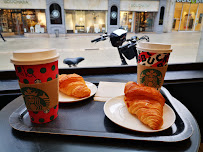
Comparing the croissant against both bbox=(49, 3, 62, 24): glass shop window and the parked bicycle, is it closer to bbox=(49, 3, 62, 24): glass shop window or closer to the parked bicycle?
the parked bicycle

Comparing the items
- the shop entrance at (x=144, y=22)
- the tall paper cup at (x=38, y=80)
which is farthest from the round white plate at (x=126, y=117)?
the shop entrance at (x=144, y=22)

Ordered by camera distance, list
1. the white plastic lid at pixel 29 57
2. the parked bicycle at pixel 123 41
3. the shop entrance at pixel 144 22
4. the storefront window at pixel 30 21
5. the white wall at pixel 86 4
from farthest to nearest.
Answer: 1. the shop entrance at pixel 144 22
2. the white wall at pixel 86 4
3. the storefront window at pixel 30 21
4. the parked bicycle at pixel 123 41
5. the white plastic lid at pixel 29 57

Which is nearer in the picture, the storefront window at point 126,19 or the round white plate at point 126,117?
the round white plate at point 126,117

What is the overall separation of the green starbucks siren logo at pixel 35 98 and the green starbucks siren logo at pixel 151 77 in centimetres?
53

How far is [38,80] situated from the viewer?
0.61 m

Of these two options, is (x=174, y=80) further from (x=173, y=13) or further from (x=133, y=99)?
(x=173, y=13)

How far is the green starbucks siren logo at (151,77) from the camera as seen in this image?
0.86 m

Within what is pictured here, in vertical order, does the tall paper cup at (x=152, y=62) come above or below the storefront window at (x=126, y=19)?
below

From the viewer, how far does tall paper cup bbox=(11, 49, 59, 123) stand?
57 cm

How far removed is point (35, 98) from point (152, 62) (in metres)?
0.61

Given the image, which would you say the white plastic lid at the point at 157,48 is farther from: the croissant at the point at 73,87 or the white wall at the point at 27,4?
the white wall at the point at 27,4

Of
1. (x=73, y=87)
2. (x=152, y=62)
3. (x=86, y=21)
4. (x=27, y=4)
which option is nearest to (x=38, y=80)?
(x=73, y=87)

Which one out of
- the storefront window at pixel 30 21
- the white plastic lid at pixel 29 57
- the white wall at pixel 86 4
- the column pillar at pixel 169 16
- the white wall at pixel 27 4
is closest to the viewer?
the white plastic lid at pixel 29 57

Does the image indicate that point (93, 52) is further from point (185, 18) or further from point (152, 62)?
point (185, 18)
